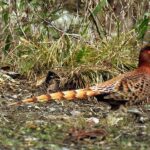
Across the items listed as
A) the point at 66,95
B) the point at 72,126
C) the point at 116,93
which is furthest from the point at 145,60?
the point at 72,126

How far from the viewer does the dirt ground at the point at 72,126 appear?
493 cm

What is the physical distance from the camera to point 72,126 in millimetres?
5285

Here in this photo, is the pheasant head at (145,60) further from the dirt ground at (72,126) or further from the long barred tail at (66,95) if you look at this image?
the long barred tail at (66,95)

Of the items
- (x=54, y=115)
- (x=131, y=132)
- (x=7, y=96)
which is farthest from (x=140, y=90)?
(x=7, y=96)

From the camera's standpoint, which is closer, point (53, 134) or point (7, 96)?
point (53, 134)

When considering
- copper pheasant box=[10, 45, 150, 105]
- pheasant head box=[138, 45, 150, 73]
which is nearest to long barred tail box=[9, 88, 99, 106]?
copper pheasant box=[10, 45, 150, 105]

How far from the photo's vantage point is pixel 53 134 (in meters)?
5.18

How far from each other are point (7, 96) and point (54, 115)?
1.07m

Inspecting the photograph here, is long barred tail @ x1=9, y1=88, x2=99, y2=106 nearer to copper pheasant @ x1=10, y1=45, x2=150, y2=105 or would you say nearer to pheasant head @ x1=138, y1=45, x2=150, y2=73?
copper pheasant @ x1=10, y1=45, x2=150, y2=105

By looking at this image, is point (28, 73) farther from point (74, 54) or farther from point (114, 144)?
point (114, 144)

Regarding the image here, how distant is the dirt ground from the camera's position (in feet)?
16.2

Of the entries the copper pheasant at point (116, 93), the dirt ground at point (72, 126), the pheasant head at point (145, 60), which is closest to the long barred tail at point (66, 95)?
the copper pheasant at point (116, 93)

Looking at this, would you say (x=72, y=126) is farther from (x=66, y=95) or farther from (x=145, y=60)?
(x=145, y=60)

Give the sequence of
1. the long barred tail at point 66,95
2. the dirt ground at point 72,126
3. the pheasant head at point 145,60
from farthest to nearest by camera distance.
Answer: the pheasant head at point 145,60 → the long barred tail at point 66,95 → the dirt ground at point 72,126
